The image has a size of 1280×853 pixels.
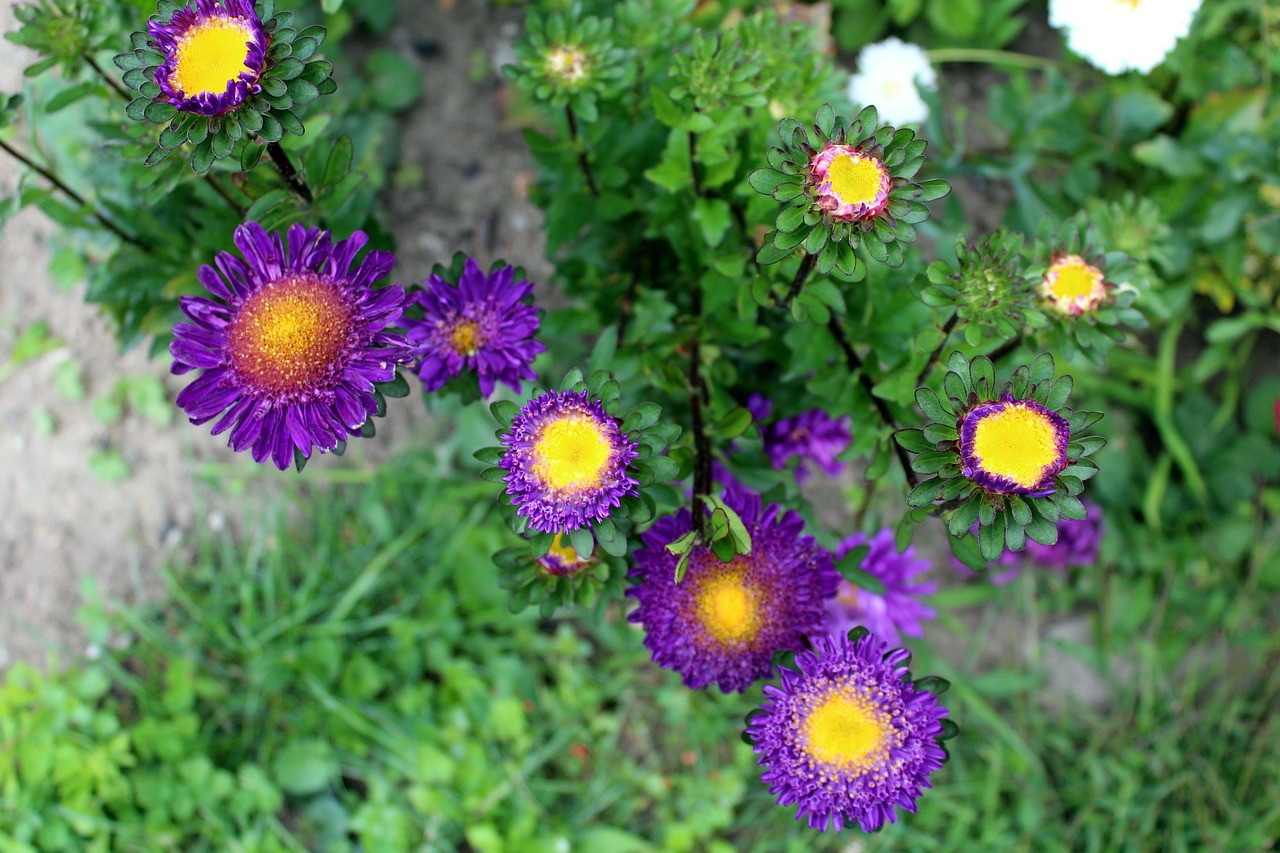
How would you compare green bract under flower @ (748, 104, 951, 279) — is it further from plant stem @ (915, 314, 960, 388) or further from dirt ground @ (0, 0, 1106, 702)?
dirt ground @ (0, 0, 1106, 702)

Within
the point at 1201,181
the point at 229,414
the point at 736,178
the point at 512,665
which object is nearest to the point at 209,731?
the point at 512,665

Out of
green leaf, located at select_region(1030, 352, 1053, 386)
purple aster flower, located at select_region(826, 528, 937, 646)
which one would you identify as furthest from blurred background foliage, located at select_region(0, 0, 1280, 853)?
green leaf, located at select_region(1030, 352, 1053, 386)

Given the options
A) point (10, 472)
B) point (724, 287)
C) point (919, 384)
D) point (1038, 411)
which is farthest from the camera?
point (10, 472)

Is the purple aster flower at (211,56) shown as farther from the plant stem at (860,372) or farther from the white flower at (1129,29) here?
the white flower at (1129,29)

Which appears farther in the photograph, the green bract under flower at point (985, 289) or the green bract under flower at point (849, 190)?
the green bract under flower at point (985, 289)

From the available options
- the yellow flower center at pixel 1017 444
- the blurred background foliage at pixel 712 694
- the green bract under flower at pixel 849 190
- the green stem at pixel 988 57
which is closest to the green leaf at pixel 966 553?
the yellow flower center at pixel 1017 444

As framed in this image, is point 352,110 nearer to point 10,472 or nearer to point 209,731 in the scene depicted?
point 10,472
